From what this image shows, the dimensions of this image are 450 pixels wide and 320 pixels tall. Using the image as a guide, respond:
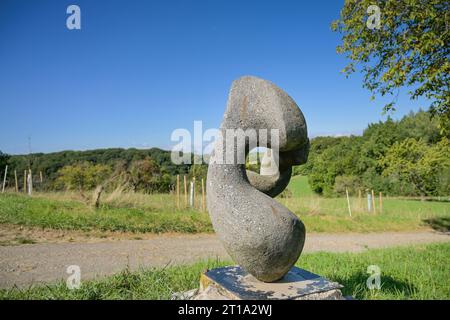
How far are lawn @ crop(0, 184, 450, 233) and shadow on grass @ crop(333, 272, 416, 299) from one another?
6194 mm

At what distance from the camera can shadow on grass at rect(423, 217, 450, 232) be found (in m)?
13.7

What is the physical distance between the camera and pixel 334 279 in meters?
5.23

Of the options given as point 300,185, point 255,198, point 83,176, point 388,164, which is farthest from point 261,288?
point 300,185

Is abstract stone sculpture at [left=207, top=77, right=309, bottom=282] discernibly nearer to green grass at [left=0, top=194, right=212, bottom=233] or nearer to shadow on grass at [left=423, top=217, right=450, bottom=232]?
green grass at [left=0, top=194, right=212, bottom=233]

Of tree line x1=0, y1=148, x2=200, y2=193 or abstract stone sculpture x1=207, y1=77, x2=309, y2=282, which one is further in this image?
tree line x1=0, y1=148, x2=200, y2=193

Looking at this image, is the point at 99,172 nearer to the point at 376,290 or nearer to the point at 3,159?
the point at 3,159

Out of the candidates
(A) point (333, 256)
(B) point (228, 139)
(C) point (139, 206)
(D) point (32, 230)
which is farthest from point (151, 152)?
(B) point (228, 139)

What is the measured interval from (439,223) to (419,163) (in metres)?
12.9

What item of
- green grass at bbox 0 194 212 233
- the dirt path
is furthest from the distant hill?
the dirt path

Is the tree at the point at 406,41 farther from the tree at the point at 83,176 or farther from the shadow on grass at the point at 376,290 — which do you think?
the tree at the point at 83,176

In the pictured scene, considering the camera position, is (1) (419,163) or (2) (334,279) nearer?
(2) (334,279)

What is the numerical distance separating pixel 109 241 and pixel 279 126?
276 inches

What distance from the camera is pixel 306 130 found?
3.48 meters
